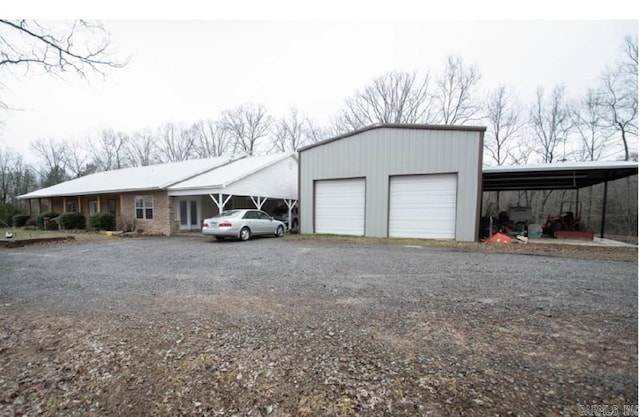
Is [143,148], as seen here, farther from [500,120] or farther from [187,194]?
[500,120]

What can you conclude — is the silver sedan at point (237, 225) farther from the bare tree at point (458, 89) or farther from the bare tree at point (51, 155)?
the bare tree at point (51, 155)

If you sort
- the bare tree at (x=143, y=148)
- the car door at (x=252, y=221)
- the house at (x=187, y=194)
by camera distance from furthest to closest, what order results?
the bare tree at (x=143, y=148) → the house at (x=187, y=194) → the car door at (x=252, y=221)

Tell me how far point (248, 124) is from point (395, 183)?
2650cm

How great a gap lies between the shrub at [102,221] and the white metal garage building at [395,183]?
12255 millimetres

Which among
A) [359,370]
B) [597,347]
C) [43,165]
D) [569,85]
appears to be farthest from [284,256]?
[43,165]

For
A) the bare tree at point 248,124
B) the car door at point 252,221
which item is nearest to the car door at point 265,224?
the car door at point 252,221

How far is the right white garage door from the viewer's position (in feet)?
35.3

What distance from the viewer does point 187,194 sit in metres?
14.3

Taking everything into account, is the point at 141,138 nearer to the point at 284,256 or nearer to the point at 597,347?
the point at 284,256

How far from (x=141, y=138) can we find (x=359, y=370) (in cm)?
4339

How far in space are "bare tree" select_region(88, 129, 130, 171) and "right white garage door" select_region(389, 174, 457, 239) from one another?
39568 millimetres

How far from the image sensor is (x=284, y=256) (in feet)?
25.4

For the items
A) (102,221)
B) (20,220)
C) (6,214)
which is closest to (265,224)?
(102,221)

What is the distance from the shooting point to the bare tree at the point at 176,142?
3472 cm
